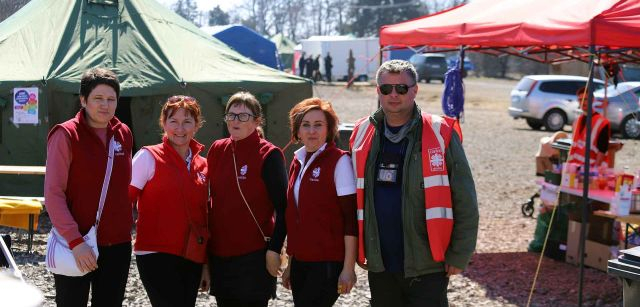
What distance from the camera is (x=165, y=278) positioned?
157 inches

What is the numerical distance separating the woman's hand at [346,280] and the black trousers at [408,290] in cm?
14

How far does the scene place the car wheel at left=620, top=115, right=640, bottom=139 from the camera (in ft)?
66.2

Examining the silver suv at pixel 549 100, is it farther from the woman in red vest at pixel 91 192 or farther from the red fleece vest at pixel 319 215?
the woman in red vest at pixel 91 192

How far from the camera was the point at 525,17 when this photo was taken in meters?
6.96

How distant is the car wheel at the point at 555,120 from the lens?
21812mm

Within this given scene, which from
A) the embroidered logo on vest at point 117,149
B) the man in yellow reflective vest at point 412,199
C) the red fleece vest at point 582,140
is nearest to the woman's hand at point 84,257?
the embroidered logo on vest at point 117,149

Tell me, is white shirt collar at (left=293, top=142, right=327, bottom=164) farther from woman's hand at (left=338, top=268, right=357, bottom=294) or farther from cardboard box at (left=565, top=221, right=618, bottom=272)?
cardboard box at (left=565, top=221, right=618, bottom=272)

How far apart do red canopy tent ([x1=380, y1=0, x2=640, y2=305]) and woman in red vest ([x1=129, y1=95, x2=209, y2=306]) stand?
3.36 meters

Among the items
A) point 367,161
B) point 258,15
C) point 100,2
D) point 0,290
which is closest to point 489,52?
point 100,2

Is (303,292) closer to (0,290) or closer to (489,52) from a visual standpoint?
(0,290)

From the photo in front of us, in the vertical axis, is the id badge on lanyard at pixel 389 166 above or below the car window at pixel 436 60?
below

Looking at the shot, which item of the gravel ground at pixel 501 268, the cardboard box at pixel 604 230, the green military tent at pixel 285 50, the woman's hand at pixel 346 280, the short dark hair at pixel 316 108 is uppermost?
the green military tent at pixel 285 50

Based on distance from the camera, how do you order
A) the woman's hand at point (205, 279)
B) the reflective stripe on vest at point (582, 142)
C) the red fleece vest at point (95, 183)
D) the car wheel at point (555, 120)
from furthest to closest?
1. the car wheel at point (555, 120)
2. the reflective stripe on vest at point (582, 142)
3. the woman's hand at point (205, 279)
4. the red fleece vest at point (95, 183)

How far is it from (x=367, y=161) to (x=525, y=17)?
3742mm
